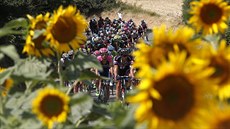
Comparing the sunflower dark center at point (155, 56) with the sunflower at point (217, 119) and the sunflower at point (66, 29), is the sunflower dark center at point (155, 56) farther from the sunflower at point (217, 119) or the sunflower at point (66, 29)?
the sunflower at point (66, 29)

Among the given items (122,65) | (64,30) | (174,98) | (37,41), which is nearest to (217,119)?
(174,98)

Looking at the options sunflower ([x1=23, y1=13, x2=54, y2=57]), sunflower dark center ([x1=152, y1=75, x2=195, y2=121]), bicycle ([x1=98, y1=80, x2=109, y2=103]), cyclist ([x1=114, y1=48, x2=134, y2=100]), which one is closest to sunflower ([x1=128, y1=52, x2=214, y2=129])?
sunflower dark center ([x1=152, y1=75, x2=195, y2=121])

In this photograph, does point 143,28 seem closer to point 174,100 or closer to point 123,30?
point 123,30

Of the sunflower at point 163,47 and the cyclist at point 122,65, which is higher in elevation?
the sunflower at point 163,47

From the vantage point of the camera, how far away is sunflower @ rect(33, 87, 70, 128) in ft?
7.84

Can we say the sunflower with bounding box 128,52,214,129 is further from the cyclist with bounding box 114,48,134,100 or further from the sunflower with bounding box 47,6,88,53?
the cyclist with bounding box 114,48,134,100

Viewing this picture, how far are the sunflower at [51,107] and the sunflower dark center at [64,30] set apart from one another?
50 centimetres

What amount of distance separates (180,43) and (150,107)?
1.55ft

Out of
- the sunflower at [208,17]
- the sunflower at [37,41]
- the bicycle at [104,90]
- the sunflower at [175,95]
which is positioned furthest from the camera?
the bicycle at [104,90]

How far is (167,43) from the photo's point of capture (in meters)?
2.21

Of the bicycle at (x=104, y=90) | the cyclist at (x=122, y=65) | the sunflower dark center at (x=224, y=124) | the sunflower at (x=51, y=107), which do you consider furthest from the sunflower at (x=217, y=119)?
the bicycle at (x=104, y=90)

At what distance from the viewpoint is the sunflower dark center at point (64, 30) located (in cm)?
286

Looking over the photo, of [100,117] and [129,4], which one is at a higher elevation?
[129,4]

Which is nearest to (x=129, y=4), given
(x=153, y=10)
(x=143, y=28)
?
(x=153, y=10)
